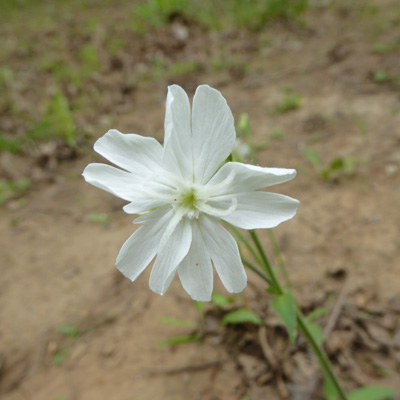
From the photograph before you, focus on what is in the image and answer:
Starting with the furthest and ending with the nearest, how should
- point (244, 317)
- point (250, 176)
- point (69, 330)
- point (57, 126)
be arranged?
point (57, 126), point (69, 330), point (244, 317), point (250, 176)

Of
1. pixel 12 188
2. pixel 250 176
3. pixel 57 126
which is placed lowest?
pixel 12 188

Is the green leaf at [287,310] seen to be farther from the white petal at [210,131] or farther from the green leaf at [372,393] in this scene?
the green leaf at [372,393]

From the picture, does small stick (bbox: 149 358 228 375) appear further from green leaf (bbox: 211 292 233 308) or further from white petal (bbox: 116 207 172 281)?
white petal (bbox: 116 207 172 281)

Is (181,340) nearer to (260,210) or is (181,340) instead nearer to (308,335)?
(308,335)

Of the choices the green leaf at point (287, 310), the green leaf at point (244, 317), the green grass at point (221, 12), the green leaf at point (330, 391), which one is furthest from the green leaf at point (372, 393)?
the green grass at point (221, 12)

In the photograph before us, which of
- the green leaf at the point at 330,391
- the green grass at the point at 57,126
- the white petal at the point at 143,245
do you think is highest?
the white petal at the point at 143,245

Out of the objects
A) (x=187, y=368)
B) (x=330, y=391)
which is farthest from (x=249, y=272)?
(x=330, y=391)

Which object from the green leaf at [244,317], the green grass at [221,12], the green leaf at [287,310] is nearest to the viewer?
the green leaf at [287,310]

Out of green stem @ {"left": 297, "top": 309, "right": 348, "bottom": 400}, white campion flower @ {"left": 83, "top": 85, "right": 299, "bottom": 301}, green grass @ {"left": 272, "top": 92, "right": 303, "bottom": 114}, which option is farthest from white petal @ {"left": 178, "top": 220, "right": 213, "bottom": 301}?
green grass @ {"left": 272, "top": 92, "right": 303, "bottom": 114}

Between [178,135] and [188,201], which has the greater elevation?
[178,135]
